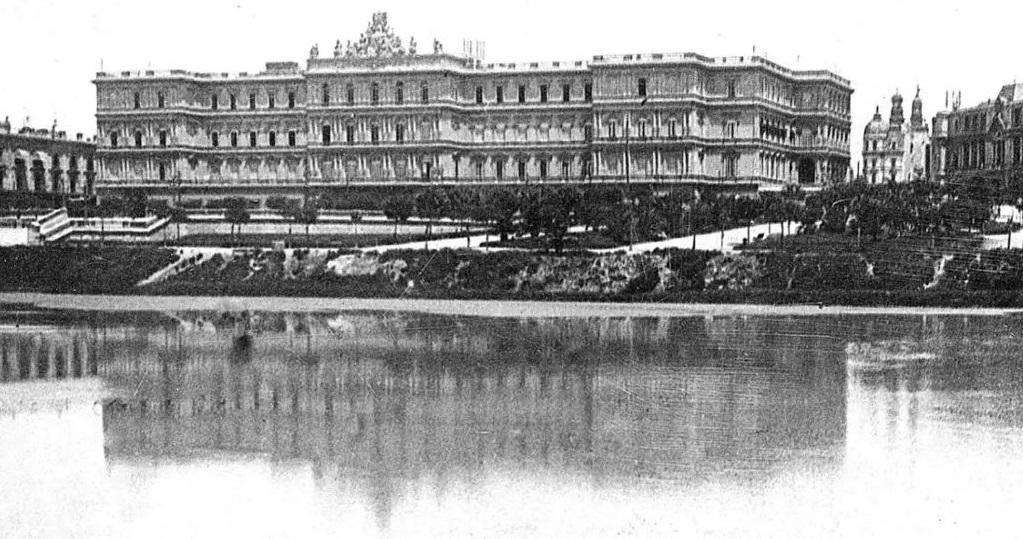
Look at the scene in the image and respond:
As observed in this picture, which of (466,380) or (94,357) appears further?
(94,357)

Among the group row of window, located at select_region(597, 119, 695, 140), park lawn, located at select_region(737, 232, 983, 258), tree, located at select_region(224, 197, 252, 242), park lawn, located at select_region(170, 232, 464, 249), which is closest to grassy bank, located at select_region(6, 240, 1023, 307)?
park lawn, located at select_region(737, 232, 983, 258)

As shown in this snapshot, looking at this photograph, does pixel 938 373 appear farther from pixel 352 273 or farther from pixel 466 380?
pixel 352 273

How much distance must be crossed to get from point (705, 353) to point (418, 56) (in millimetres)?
69184

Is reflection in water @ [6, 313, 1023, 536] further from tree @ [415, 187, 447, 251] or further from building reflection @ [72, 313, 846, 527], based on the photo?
tree @ [415, 187, 447, 251]

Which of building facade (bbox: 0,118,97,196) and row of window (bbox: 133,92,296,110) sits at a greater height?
row of window (bbox: 133,92,296,110)

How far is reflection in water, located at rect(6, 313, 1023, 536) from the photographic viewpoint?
81.9 ft

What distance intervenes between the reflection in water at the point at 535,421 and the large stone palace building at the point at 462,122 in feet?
172

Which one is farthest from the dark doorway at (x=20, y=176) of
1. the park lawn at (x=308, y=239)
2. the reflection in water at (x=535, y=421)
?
the reflection in water at (x=535, y=421)

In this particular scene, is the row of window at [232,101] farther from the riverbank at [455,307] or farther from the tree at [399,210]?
the riverbank at [455,307]

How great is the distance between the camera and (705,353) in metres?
44.4

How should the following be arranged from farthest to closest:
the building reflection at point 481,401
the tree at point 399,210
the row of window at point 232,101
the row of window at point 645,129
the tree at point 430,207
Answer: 1. the row of window at point 232,101
2. the row of window at point 645,129
3. the tree at point 430,207
4. the tree at point 399,210
5. the building reflection at point 481,401

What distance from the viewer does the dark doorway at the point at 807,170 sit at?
359 ft

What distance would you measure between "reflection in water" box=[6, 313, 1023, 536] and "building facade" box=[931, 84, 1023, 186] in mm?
55933

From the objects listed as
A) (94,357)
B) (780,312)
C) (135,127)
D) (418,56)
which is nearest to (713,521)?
(94,357)
